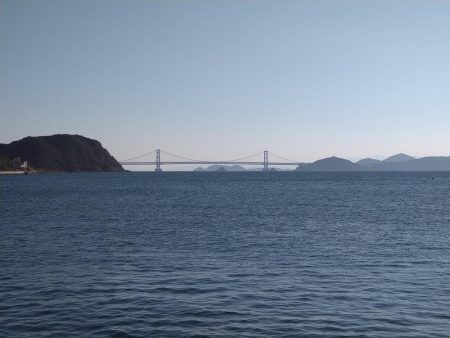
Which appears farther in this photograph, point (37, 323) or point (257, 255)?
point (257, 255)

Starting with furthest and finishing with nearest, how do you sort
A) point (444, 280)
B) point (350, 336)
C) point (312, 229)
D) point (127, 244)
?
1. point (312, 229)
2. point (127, 244)
3. point (444, 280)
4. point (350, 336)

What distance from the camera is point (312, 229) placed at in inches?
1662

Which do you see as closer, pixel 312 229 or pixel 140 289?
pixel 140 289

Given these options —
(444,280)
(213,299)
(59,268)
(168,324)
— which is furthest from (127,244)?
(444,280)

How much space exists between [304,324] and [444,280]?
9853mm

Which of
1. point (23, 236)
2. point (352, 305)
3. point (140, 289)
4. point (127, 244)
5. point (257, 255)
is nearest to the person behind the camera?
point (352, 305)

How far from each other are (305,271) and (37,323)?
1317cm

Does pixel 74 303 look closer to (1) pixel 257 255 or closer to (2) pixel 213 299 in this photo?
(2) pixel 213 299

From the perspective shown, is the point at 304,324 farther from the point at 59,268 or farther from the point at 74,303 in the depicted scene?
the point at 59,268

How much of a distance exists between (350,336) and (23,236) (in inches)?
1144

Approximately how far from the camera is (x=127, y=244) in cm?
3338

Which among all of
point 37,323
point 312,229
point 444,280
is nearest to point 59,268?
point 37,323

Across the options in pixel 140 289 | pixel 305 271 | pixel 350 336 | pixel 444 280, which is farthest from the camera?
pixel 305 271

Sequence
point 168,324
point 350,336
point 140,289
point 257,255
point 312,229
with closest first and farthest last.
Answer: point 350,336, point 168,324, point 140,289, point 257,255, point 312,229
